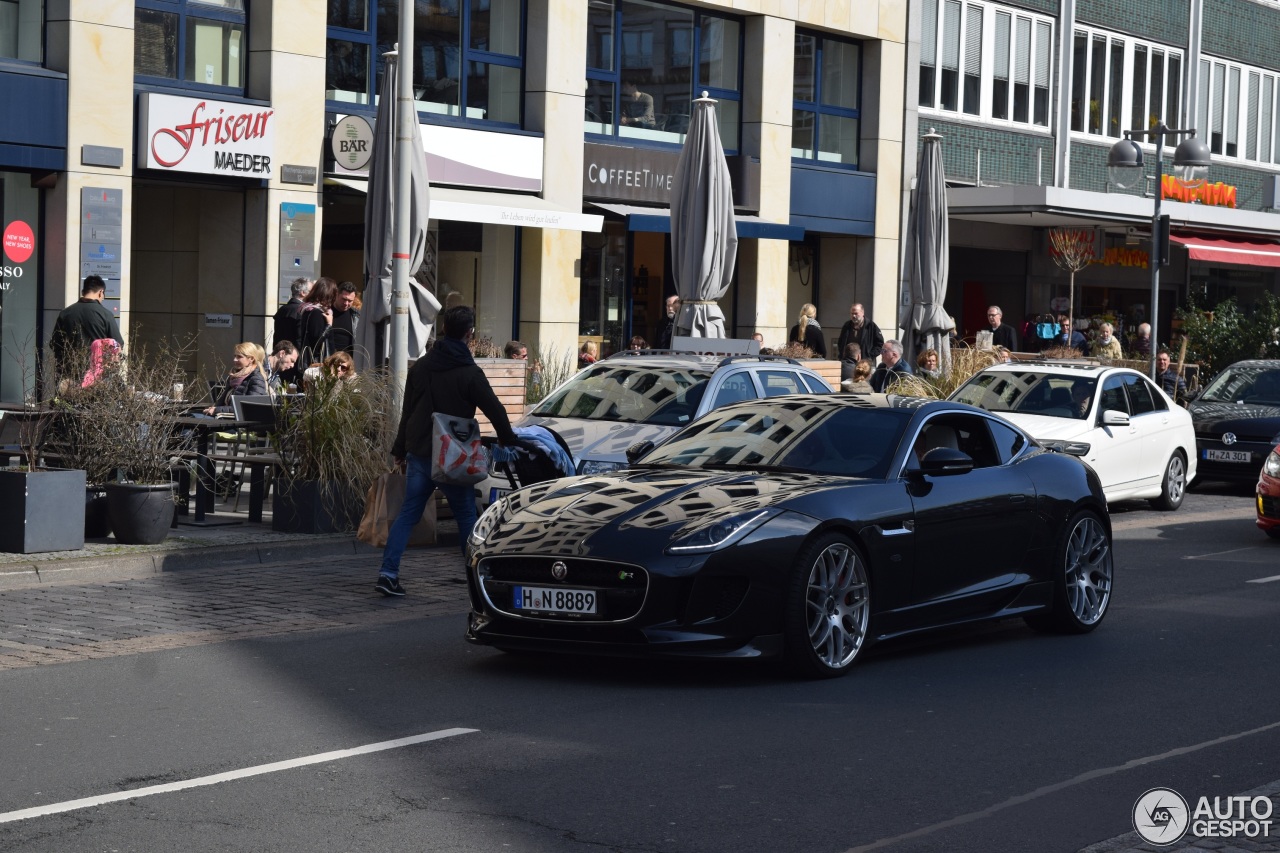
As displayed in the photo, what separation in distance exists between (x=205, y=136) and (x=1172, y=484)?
457 inches

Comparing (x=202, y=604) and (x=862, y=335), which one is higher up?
(x=862, y=335)

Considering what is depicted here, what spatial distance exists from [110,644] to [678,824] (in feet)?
15.7

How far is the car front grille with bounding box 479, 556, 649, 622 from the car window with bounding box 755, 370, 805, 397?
6961 mm

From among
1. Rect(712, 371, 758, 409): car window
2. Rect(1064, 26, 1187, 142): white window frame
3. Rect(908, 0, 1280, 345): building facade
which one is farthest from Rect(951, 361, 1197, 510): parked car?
Rect(1064, 26, 1187, 142): white window frame

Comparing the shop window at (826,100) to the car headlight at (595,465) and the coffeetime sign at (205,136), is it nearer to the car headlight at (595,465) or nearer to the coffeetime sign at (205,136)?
the coffeetime sign at (205,136)

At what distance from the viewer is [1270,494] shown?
1597 centimetres

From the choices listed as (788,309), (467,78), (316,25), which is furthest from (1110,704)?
(788,309)

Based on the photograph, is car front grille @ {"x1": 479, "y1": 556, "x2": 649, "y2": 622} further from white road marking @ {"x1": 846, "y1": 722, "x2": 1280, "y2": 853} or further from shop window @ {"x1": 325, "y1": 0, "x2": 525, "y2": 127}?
shop window @ {"x1": 325, "y1": 0, "x2": 525, "y2": 127}

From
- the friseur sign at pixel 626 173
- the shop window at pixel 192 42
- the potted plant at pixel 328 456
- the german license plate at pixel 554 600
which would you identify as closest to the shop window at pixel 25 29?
the shop window at pixel 192 42

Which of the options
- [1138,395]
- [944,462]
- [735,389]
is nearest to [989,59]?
[1138,395]

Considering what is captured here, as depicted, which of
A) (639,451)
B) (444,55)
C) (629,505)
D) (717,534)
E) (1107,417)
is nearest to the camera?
(717,534)

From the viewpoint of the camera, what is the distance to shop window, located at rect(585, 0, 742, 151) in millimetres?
27328

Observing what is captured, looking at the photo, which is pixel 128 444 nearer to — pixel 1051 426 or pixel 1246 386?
pixel 1051 426

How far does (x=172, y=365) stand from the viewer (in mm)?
13930
